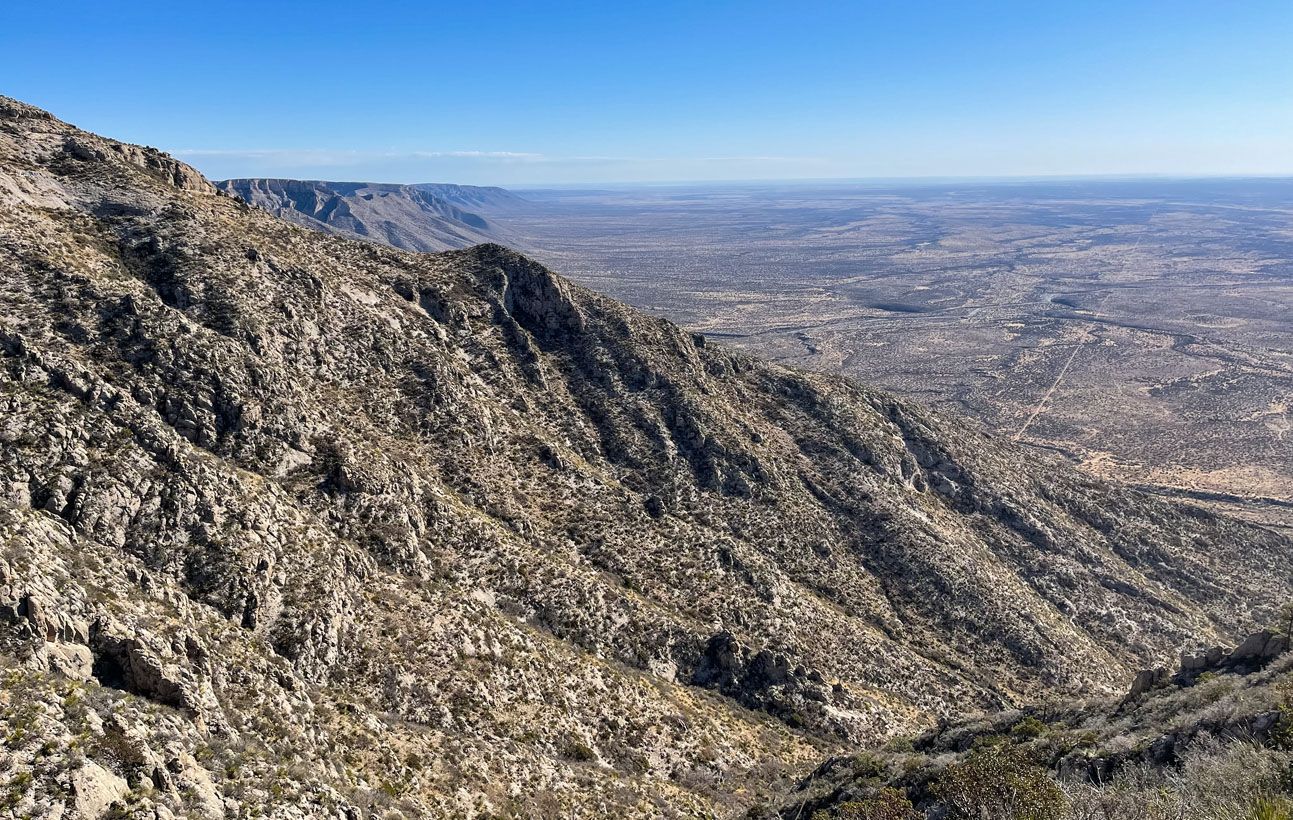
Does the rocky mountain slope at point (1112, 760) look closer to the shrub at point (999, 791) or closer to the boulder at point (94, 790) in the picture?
the shrub at point (999, 791)

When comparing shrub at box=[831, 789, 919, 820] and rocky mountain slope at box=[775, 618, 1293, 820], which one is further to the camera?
shrub at box=[831, 789, 919, 820]

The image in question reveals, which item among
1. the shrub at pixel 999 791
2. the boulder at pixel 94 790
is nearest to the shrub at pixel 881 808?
the shrub at pixel 999 791

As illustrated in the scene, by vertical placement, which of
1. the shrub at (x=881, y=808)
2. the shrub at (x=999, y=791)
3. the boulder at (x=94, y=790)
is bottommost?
the shrub at (x=881, y=808)

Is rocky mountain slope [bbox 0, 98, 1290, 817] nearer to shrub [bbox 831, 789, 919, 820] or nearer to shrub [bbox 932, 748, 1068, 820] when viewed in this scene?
shrub [bbox 831, 789, 919, 820]

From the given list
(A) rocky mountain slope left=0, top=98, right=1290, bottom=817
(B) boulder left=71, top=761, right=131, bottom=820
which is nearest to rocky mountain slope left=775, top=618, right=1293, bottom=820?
(A) rocky mountain slope left=0, top=98, right=1290, bottom=817

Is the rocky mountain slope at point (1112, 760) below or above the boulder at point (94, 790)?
below

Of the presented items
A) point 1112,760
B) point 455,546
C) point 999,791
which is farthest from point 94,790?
point 1112,760

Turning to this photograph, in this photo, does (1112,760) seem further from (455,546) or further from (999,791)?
(455,546)

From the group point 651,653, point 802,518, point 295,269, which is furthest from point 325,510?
point 802,518
